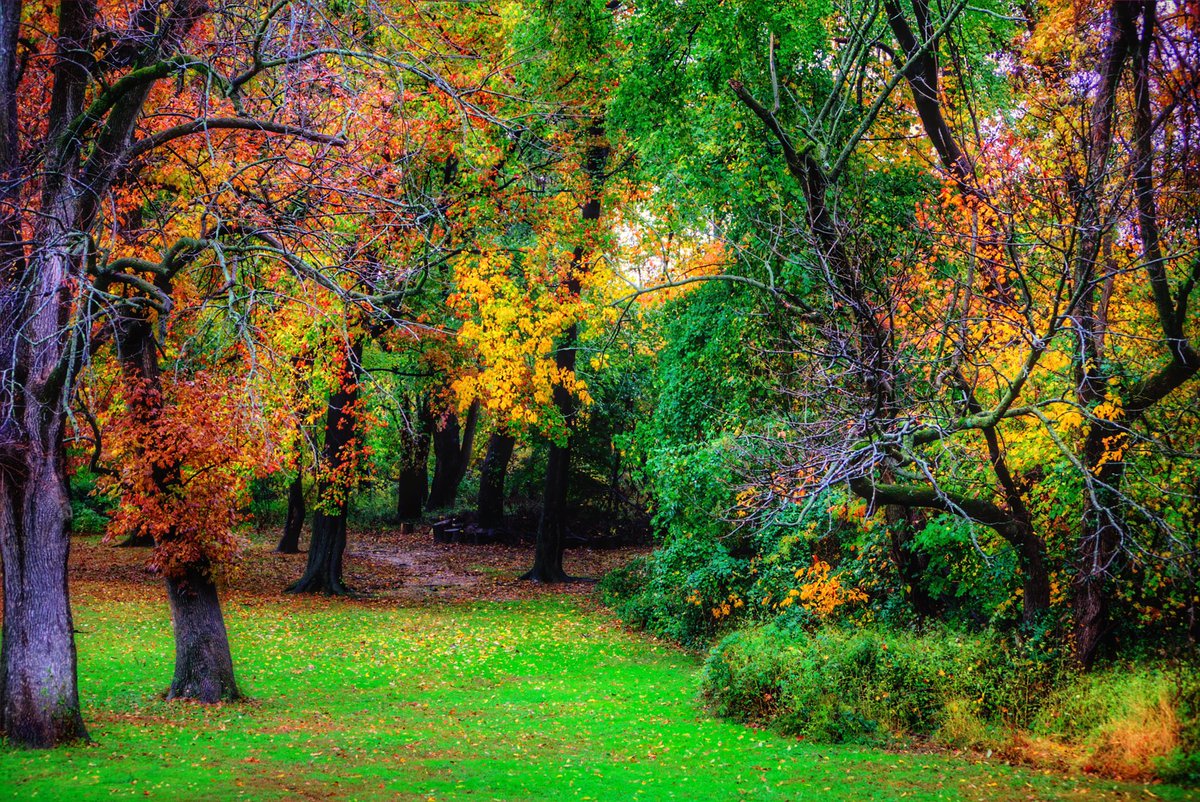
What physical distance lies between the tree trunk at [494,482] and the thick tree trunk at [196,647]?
1871cm

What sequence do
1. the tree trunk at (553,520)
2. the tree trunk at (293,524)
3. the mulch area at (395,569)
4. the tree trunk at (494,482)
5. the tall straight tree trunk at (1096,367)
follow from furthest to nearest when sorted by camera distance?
the tree trunk at (494,482) < the tree trunk at (293,524) < the tree trunk at (553,520) < the mulch area at (395,569) < the tall straight tree trunk at (1096,367)

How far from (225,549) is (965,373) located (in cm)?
972

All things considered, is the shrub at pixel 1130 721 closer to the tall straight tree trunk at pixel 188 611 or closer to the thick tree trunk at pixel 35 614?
the tall straight tree trunk at pixel 188 611

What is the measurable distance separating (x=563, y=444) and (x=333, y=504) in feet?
17.6

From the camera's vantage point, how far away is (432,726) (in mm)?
11602

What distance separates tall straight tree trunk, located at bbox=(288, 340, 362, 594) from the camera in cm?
1997

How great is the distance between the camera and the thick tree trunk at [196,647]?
11953 mm

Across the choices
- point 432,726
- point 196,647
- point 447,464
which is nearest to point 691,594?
point 432,726

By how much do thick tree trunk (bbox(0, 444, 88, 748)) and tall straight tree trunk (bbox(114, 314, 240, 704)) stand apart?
193cm

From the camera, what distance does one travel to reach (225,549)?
38.4 ft

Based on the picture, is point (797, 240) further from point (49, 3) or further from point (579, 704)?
point (49, 3)

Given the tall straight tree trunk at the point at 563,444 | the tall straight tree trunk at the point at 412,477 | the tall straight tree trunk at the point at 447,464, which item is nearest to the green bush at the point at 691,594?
the tall straight tree trunk at the point at 563,444

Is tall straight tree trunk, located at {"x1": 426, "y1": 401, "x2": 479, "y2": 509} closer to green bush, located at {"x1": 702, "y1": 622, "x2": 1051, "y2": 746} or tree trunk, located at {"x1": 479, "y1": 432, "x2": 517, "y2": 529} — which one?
tree trunk, located at {"x1": 479, "y1": 432, "x2": 517, "y2": 529}

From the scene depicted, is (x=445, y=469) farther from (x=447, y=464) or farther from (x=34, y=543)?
(x=34, y=543)
